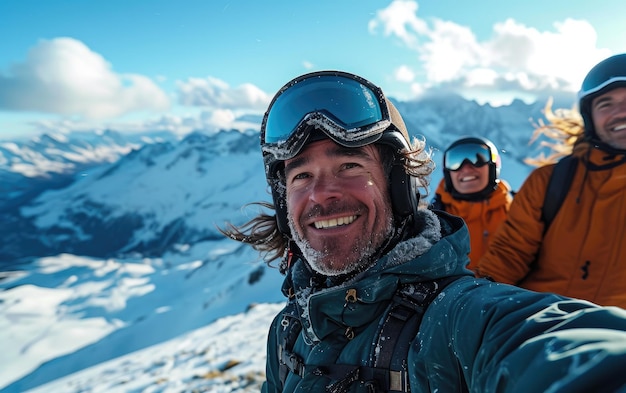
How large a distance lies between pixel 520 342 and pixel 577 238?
7.83ft

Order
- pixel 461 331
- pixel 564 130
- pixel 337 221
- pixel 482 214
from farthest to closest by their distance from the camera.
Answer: pixel 482 214 < pixel 564 130 < pixel 337 221 < pixel 461 331

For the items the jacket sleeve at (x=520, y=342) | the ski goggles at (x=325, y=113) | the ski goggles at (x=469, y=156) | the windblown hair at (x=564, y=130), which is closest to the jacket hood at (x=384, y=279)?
the jacket sleeve at (x=520, y=342)

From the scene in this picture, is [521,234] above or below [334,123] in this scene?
below

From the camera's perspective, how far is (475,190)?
5.54 m

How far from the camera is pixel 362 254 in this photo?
2.05m

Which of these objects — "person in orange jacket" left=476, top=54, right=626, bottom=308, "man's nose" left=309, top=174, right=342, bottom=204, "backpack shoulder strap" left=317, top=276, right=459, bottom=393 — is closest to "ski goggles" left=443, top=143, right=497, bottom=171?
"person in orange jacket" left=476, top=54, right=626, bottom=308

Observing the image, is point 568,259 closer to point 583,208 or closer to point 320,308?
point 583,208

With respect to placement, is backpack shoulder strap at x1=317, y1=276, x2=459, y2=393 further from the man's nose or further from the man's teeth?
the man's nose

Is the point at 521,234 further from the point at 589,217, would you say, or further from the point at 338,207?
the point at 338,207

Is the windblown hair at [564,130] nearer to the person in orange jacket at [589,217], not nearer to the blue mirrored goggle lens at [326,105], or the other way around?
the person in orange jacket at [589,217]

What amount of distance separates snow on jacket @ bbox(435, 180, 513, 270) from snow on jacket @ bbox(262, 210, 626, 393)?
3.32m

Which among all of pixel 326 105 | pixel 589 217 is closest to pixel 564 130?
pixel 589 217

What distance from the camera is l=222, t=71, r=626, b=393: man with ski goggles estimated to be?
1.03 m

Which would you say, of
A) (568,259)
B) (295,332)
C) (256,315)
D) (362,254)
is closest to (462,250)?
(362,254)
